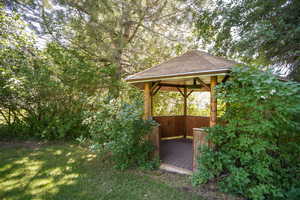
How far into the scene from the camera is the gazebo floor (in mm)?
4633

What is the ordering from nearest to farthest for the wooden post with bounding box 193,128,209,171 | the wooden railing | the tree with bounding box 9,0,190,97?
the wooden post with bounding box 193,128,209,171 < the tree with bounding box 9,0,190,97 < the wooden railing

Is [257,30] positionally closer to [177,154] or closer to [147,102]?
[147,102]

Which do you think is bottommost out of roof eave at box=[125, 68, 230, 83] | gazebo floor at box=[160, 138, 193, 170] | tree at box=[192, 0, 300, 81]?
gazebo floor at box=[160, 138, 193, 170]

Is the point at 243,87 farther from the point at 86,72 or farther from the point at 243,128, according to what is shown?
the point at 86,72

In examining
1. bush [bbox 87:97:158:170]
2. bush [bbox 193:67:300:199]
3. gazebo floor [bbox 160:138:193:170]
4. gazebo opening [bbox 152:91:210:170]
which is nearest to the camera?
bush [bbox 193:67:300:199]

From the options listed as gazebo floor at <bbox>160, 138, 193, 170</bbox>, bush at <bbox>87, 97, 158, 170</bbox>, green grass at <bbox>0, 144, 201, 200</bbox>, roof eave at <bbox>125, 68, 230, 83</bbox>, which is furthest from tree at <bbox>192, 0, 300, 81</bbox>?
green grass at <bbox>0, 144, 201, 200</bbox>

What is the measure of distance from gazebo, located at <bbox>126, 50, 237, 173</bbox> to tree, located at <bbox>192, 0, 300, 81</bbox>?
1.94m

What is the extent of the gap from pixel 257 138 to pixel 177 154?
2.71 m

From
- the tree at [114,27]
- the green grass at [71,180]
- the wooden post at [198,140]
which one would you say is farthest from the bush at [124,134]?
the tree at [114,27]

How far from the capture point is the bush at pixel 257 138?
2834 mm

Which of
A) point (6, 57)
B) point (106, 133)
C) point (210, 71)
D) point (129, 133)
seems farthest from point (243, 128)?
point (6, 57)

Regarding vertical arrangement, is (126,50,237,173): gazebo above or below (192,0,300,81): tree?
below

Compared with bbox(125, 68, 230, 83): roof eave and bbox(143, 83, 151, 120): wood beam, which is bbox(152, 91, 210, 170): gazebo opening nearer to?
bbox(143, 83, 151, 120): wood beam

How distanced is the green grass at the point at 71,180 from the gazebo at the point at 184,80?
1.13m
